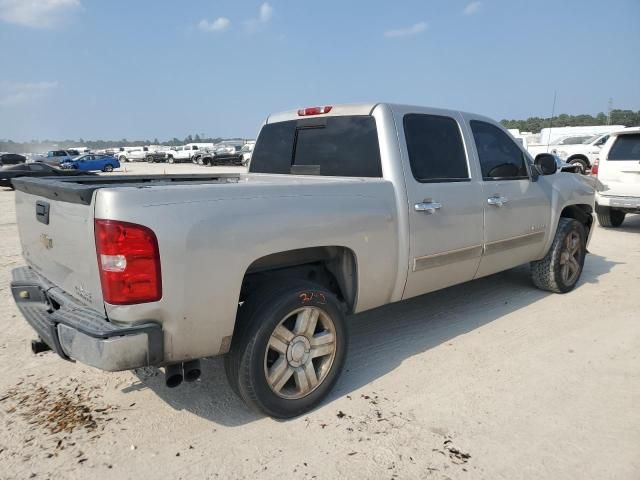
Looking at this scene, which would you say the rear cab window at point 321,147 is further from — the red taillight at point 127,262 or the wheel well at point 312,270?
the red taillight at point 127,262

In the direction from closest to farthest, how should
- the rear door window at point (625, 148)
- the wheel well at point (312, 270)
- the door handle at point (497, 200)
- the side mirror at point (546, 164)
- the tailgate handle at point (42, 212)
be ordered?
the tailgate handle at point (42, 212), the wheel well at point (312, 270), the door handle at point (497, 200), the side mirror at point (546, 164), the rear door window at point (625, 148)

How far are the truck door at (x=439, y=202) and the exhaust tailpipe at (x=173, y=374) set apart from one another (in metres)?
A: 1.74

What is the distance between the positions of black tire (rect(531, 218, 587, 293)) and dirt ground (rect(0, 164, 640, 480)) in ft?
2.73

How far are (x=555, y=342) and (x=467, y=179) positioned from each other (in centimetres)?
156

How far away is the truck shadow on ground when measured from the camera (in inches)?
126

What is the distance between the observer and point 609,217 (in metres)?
9.73

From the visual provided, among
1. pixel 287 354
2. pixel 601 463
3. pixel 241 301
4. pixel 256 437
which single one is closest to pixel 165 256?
pixel 241 301

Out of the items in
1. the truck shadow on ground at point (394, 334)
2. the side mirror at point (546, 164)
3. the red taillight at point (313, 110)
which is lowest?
the truck shadow on ground at point (394, 334)

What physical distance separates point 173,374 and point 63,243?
945 mm

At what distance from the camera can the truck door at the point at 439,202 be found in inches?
139

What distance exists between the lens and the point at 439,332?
4.30 m

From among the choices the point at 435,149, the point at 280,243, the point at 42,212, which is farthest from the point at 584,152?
the point at 42,212

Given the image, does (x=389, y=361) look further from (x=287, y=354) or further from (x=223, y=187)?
(x=223, y=187)

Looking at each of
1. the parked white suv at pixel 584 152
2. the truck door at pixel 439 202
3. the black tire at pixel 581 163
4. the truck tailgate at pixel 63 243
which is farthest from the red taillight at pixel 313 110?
the black tire at pixel 581 163
